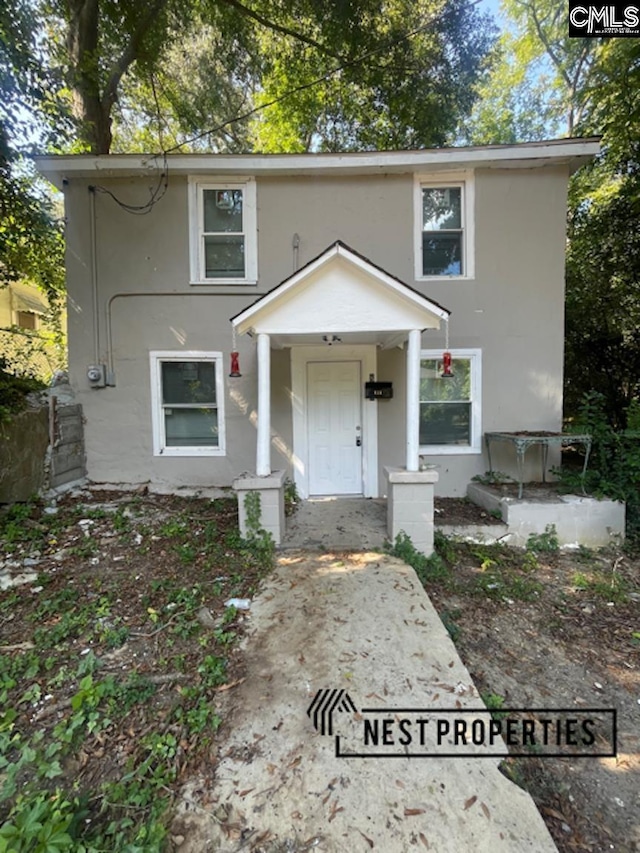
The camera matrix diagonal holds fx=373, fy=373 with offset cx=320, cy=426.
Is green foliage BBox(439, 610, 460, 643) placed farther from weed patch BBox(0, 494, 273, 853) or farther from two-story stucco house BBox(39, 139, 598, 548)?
two-story stucco house BBox(39, 139, 598, 548)

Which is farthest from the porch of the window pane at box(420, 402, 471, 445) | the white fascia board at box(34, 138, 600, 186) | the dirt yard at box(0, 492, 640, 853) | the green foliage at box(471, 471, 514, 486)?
the white fascia board at box(34, 138, 600, 186)

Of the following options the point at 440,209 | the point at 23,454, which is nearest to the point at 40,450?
the point at 23,454

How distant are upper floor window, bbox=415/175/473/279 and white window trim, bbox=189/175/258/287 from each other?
262 centimetres

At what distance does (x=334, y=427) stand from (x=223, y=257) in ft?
11.0

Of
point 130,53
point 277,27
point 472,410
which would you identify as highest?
point 277,27

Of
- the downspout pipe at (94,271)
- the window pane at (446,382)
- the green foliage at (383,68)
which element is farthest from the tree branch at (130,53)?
the window pane at (446,382)

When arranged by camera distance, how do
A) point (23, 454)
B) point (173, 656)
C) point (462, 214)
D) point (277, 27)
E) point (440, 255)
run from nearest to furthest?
point (173, 656), point (23, 454), point (462, 214), point (440, 255), point (277, 27)

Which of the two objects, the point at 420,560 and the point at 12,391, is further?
the point at 12,391

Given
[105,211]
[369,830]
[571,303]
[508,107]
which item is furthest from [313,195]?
[508,107]

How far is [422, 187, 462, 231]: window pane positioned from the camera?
19.8ft

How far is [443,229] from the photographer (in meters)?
6.03

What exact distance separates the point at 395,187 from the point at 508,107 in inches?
455

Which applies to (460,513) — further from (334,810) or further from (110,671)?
(110,671)

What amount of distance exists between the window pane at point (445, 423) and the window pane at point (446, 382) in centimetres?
13
